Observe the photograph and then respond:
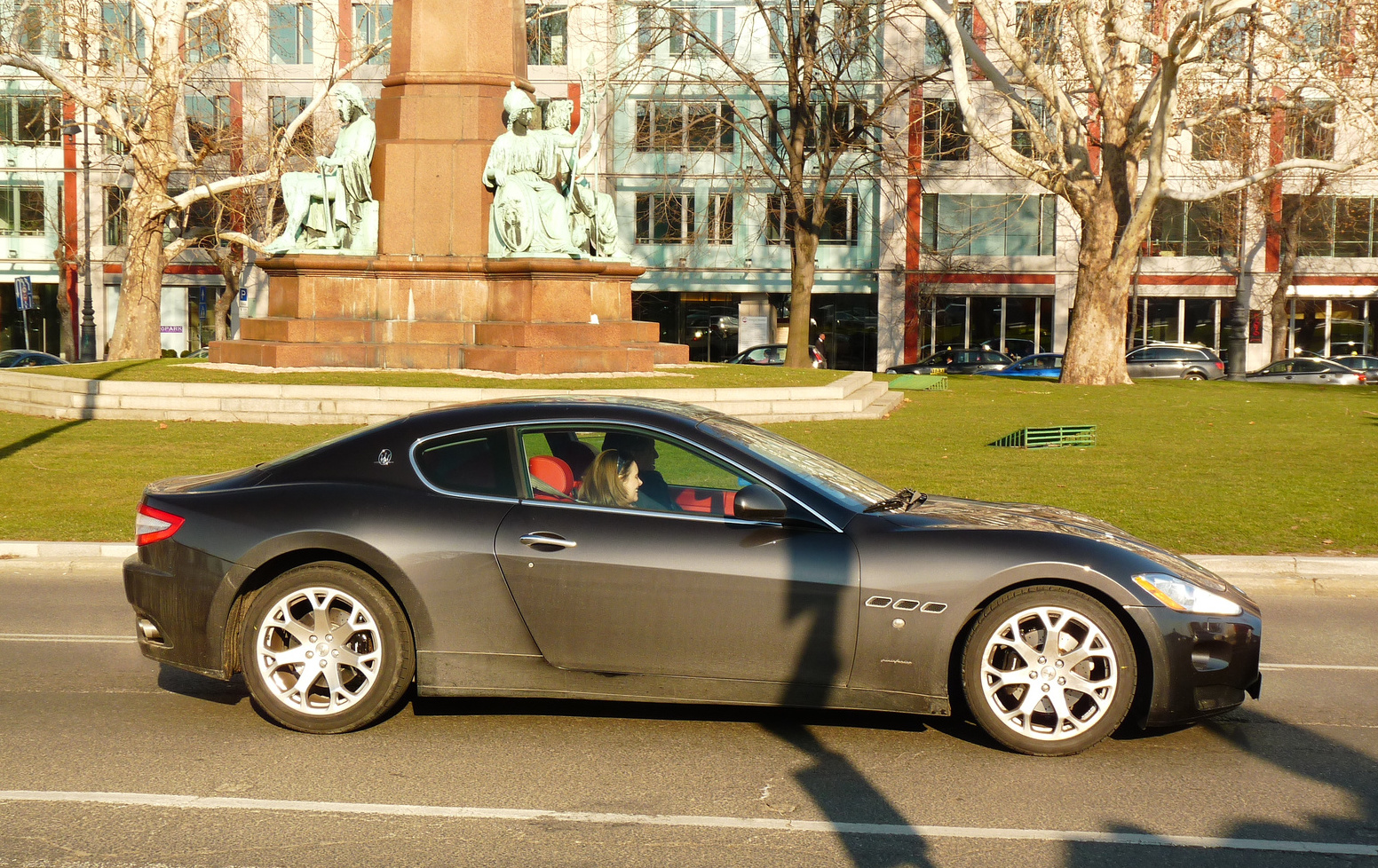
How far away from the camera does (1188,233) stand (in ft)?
170

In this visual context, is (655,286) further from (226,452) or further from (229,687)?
(229,687)

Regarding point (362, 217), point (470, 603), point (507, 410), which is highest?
point (362, 217)

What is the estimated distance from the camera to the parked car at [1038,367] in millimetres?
43188

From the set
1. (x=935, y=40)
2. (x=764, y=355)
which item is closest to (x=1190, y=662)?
(x=764, y=355)

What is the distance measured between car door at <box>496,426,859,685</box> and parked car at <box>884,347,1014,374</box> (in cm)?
4105

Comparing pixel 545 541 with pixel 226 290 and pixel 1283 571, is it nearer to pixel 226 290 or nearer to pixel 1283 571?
pixel 1283 571

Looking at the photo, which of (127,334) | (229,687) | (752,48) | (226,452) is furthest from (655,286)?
(229,687)

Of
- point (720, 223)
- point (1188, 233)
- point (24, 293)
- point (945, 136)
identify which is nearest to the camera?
point (24, 293)

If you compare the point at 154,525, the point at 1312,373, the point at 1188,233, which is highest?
the point at 1188,233

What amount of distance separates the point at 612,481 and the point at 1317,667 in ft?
12.2

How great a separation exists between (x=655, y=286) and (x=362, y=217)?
30.2m

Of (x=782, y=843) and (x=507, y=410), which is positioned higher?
(x=507, y=410)

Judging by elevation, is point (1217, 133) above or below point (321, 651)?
above

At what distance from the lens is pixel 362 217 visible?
22312 mm
